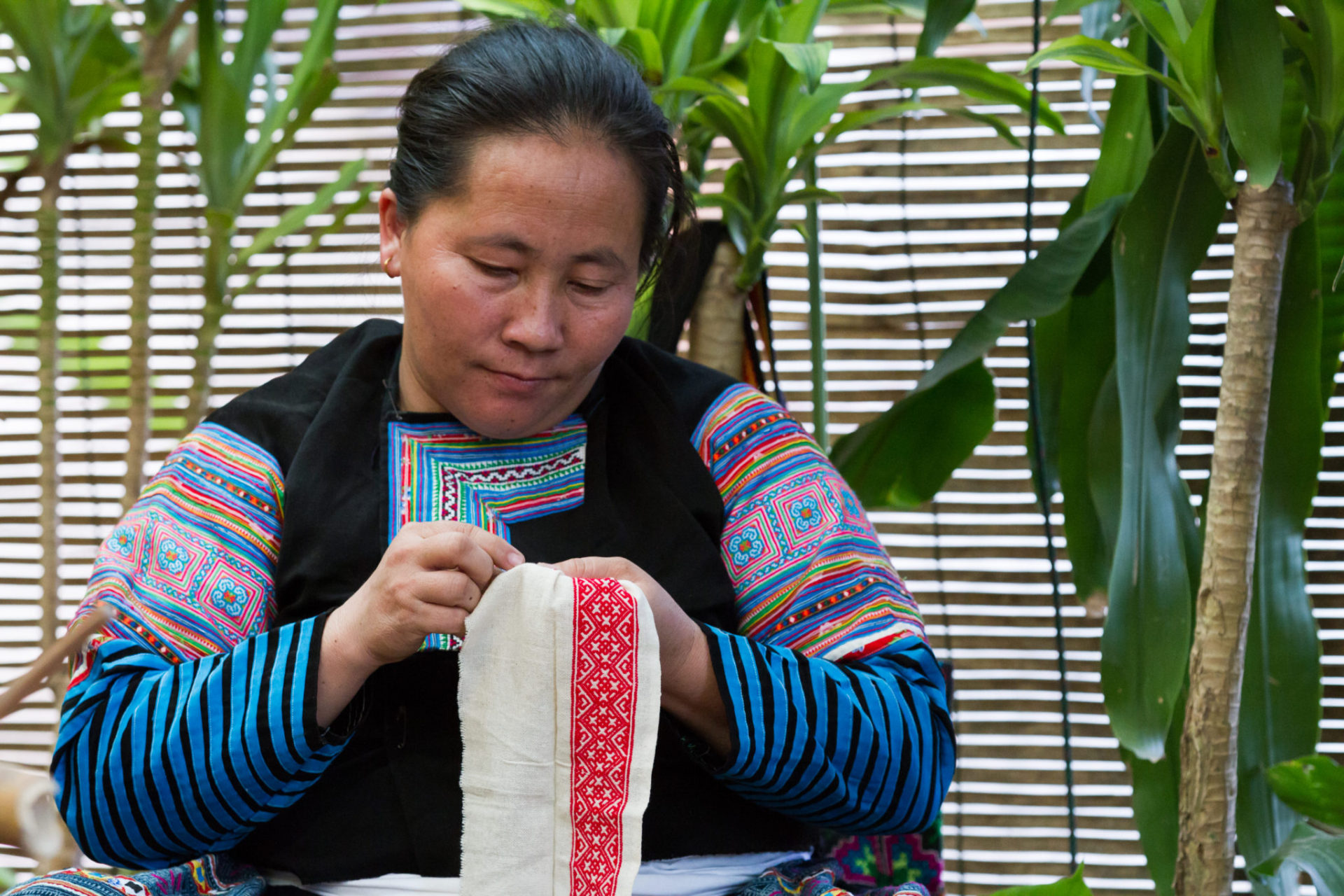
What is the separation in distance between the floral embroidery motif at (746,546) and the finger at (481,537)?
31 cm

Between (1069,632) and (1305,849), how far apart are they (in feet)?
2.94

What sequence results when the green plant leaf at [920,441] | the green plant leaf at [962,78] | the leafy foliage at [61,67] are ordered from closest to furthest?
1. the green plant leaf at [962,78]
2. the green plant leaf at [920,441]
3. the leafy foliage at [61,67]

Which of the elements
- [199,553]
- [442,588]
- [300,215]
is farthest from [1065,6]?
[300,215]

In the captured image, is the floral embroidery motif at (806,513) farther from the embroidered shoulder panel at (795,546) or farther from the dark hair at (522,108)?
the dark hair at (522,108)

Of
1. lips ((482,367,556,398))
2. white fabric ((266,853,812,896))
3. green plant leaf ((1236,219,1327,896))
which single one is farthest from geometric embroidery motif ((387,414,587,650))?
green plant leaf ((1236,219,1327,896))

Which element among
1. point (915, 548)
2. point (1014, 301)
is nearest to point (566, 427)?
point (1014, 301)

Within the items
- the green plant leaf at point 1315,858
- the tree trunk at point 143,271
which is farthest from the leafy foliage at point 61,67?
the green plant leaf at point 1315,858

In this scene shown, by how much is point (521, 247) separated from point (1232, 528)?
0.80 metres

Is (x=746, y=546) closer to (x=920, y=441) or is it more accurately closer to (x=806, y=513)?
(x=806, y=513)

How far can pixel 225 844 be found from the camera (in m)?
1.06

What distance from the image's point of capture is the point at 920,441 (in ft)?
5.58

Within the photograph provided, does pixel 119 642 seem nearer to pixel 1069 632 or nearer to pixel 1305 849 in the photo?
pixel 1305 849

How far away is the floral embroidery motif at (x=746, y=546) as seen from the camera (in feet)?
3.95

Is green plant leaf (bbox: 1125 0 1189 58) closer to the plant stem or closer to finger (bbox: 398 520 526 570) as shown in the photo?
the plant stem
